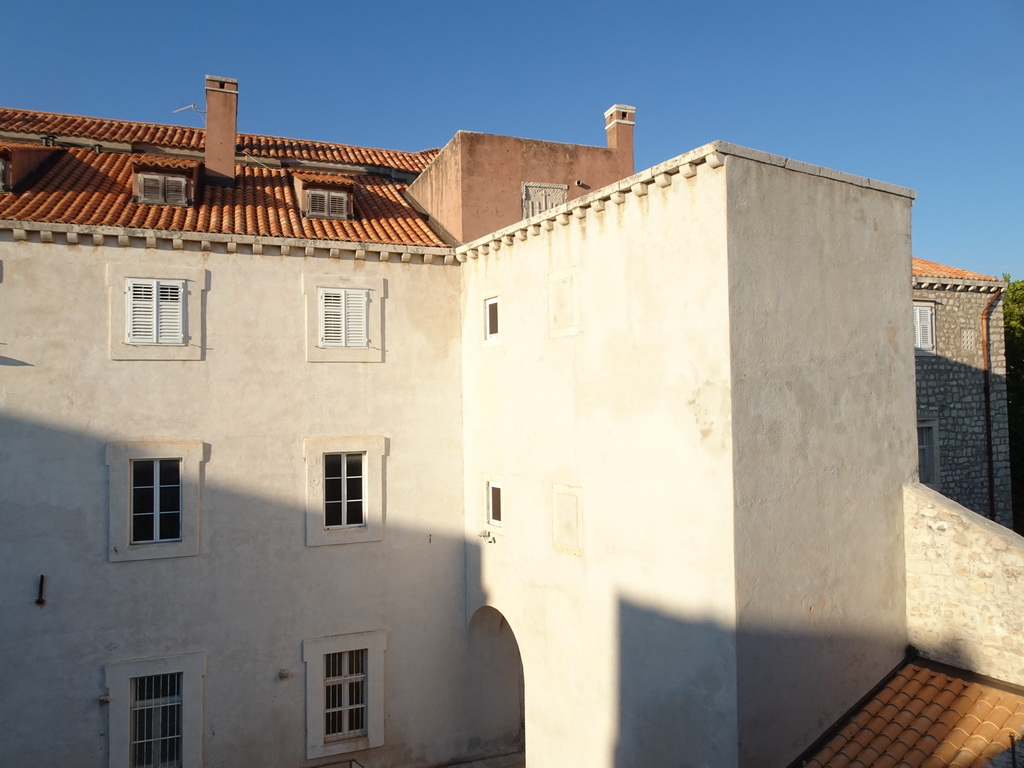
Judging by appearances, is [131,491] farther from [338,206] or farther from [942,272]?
[942,272]

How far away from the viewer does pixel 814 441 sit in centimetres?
930

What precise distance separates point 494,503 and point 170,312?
21.0 feet

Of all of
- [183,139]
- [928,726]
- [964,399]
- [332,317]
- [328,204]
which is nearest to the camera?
[928,726]

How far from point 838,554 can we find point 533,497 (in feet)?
15.2

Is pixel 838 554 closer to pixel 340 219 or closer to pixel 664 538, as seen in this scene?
pixel 664 538

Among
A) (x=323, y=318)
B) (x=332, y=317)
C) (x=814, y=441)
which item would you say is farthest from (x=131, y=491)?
(x=814, y=441)

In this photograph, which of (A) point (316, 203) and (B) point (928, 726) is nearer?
(B) point (928, 726)

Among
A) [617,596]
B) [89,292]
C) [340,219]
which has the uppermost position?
[340,219]

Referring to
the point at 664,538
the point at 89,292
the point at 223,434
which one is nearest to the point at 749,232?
the point at 664,538

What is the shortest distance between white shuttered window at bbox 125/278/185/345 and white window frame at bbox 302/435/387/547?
2.89 meters

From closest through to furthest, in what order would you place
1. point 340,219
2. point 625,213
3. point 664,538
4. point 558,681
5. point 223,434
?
point 664,538
point 625,213
point 558,681
point 223,434
point 340,219

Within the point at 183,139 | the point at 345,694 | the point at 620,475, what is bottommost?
the point at 345,694

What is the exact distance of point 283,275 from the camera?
1323cm

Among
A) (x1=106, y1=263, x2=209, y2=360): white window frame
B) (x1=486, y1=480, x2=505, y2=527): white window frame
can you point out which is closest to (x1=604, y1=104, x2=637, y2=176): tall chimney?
(x1=486, y1=480, x2=505, y2=527): white window frame
